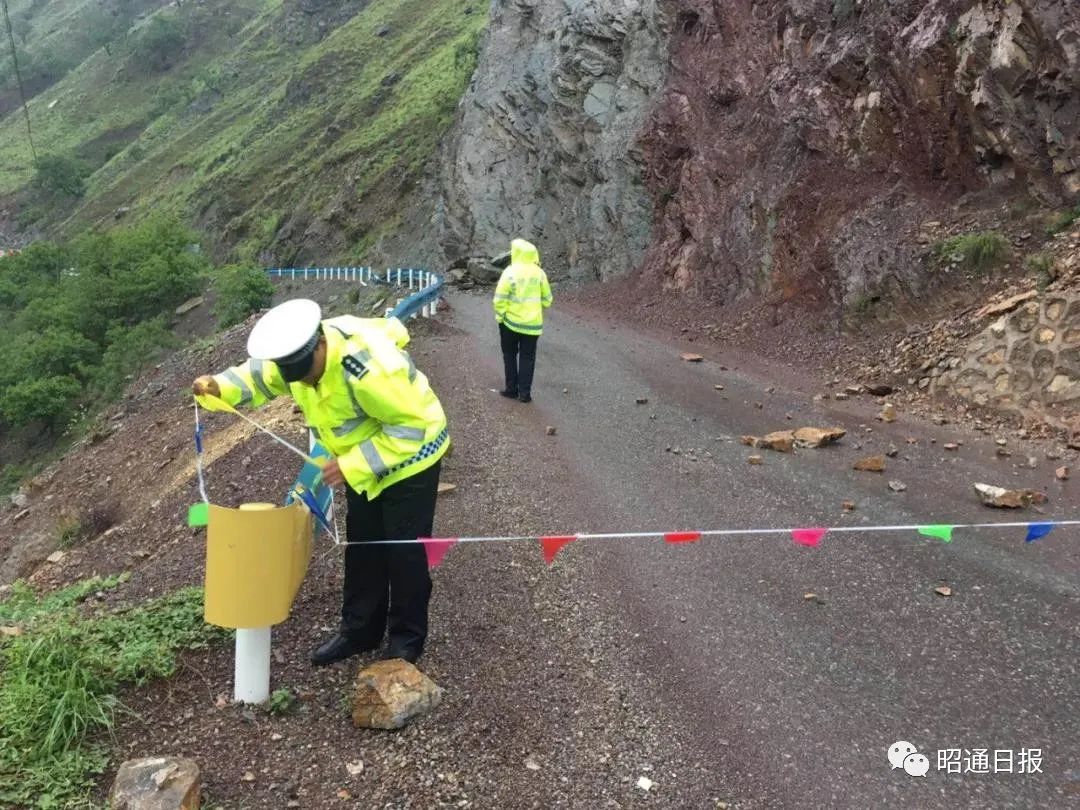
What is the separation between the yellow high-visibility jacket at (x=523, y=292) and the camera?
911 cm

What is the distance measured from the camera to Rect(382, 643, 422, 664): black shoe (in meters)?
3.85

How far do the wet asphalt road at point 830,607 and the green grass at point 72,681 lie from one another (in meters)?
2.20

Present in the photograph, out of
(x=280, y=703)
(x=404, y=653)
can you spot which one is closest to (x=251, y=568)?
(x=280, y=703)

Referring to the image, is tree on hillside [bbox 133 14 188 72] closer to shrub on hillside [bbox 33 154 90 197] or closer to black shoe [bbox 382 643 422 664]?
shrub on hillside [bbox 33 154 90 197]

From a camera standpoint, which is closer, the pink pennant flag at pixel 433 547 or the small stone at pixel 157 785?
the small stone at pixel 157 785

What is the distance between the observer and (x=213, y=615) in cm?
336

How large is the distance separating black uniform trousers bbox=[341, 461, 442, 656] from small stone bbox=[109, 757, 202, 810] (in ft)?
3.56

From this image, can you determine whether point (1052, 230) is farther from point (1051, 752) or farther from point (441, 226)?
point (441, 226)

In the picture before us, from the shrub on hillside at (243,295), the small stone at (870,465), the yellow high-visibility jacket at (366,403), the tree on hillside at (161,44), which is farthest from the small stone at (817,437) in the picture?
the tree on hillside at (161,44)

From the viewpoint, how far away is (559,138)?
79.6 ft

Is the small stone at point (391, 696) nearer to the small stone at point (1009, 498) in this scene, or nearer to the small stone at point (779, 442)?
the small stone at point (1009, 498)

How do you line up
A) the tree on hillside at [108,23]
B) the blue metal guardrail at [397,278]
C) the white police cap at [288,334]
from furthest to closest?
the tree on hillside at [108,23], the blue metal guardrail at [397,278], the white police cap at [288,334]

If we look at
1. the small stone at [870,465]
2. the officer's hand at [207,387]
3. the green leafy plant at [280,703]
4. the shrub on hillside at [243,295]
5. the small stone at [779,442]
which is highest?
the officer's hand at [207,387]

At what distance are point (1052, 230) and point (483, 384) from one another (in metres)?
7.04
